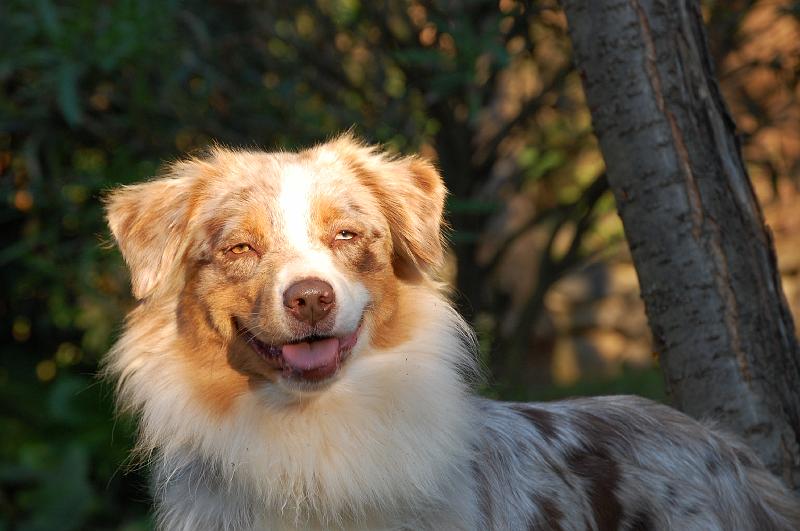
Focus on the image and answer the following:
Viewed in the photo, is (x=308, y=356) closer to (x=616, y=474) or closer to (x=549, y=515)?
(x=549, y=515)

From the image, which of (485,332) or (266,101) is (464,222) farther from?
(266,101)

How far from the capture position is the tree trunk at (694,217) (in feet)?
14.0

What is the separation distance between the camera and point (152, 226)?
3791mm

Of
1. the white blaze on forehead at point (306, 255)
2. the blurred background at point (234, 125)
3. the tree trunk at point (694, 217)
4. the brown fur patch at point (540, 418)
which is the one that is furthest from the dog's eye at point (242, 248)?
the blurred background at point (234, 125)

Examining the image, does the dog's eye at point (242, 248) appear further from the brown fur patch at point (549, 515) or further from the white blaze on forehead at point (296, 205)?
the brown fur patch at point (549, 515)

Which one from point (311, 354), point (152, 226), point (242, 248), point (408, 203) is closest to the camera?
point (311, 354)

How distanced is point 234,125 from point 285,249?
3.74 m

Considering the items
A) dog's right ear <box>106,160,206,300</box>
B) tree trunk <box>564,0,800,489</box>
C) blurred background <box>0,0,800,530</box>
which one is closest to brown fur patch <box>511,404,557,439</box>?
tree trunk <box>564,0,800,489</box>

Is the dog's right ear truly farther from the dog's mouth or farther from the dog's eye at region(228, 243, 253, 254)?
the dog's mouth

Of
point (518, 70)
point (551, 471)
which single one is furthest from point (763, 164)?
point (551, 471)

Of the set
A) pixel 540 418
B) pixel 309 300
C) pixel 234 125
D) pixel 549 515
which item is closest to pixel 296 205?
pixel 309 300

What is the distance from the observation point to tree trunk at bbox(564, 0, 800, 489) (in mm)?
4277

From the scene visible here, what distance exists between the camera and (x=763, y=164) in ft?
23.6

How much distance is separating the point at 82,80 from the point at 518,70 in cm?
279
